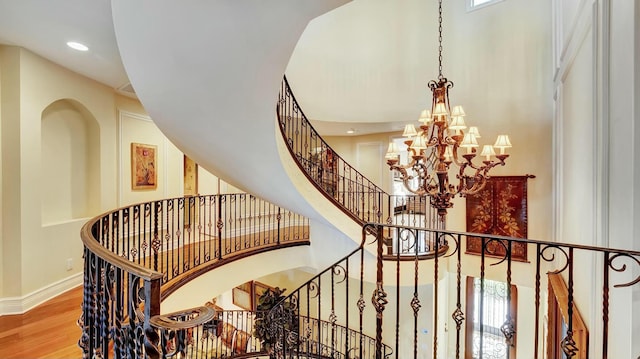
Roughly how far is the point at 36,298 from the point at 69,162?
5.92 ft

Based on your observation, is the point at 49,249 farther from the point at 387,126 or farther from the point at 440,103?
the point at 387,126

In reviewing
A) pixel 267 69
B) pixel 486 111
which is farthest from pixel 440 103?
pixel 486 111

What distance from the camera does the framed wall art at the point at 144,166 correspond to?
197 inches

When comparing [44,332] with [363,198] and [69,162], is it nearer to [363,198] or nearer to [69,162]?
[69,162]

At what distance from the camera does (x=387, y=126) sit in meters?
6.46

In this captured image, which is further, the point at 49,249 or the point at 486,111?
the point at 486,111

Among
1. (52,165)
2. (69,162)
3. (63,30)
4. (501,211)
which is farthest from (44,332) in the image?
(501,211)

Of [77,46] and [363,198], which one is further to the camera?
→ [363,198]

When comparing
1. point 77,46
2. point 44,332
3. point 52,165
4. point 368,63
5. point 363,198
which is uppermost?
point 368,63

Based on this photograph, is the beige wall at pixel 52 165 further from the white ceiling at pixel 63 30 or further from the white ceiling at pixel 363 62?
the white ceiling at pixel 363 62

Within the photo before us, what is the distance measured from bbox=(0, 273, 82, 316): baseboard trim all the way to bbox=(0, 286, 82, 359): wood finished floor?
7 centimetres

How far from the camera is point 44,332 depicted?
9.28 feet

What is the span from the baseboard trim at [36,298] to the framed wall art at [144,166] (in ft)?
5.34

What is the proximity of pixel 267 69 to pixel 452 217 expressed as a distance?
4.93m
